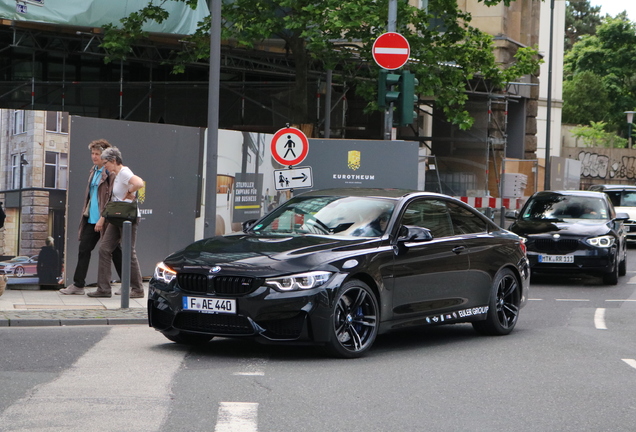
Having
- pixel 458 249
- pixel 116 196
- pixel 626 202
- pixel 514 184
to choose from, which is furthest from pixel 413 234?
pixel 514 184

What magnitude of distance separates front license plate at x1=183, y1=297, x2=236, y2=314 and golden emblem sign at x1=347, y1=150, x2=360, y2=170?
30.0ft

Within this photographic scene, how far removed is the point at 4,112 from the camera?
12.2m

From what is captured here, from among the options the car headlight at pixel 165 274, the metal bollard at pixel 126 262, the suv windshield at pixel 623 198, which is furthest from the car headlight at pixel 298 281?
the suv windshield at pixel 623 198

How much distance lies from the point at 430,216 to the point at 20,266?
18.0ft

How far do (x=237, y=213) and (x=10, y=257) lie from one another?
386cm

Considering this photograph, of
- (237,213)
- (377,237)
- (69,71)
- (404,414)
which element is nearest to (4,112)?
(237,213)

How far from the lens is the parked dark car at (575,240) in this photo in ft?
53.2

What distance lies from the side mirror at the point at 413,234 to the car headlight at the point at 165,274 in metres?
1.90

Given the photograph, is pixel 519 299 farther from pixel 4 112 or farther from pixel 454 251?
Answer: pixel 4 112

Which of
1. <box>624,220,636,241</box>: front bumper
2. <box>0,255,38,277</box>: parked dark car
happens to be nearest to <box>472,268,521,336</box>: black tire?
<box>0,255,38,277</box>: parked dark car

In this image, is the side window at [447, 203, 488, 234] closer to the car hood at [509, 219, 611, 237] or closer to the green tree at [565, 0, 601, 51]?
the car hood at [509, 219, 611, 237]

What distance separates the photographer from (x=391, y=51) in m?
16.5

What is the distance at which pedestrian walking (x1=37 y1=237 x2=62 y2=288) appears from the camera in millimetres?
12711

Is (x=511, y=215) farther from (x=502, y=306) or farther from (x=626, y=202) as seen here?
(x=626, y=202)
